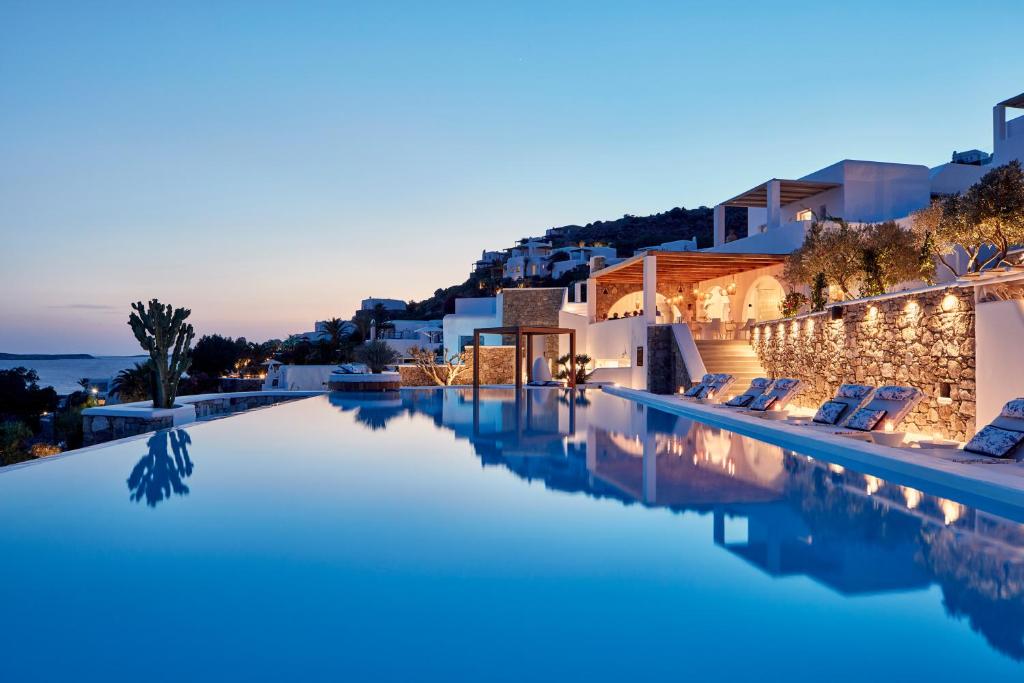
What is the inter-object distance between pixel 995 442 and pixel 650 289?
1202 cm

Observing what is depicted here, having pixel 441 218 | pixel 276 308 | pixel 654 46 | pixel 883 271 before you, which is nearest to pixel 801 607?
pixel 883 271

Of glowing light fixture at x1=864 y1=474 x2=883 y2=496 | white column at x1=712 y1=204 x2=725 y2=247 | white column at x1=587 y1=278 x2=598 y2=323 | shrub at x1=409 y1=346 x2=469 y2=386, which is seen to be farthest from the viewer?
white column at x1=712 y1=204 x2=725 y2=247

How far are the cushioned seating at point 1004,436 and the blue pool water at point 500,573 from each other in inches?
36.9

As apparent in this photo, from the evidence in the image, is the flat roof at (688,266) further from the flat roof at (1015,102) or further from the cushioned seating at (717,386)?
the flat roof at (1015,102)

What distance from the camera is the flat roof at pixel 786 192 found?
73.3 feet

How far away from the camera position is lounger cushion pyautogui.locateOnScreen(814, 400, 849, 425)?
9.09 m

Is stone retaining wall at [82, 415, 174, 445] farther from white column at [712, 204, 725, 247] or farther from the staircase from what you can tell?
white column at [712, 204, 725, 247]

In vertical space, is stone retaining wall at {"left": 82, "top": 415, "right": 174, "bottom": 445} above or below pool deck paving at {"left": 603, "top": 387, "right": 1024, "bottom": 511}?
below

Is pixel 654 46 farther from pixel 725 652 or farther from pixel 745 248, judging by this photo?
pixel 725 652

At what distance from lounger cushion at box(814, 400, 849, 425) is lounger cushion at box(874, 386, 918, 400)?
809 mm

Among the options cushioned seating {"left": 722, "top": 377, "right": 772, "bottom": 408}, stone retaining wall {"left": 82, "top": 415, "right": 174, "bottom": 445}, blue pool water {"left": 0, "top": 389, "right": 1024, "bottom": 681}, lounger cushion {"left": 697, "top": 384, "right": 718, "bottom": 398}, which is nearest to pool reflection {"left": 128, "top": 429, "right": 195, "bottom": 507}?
blue pool water {"left": 0, "top": 389, "right": 1024, "bottom": 681}

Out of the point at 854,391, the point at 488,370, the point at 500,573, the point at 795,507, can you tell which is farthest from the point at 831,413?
the point at 488,370

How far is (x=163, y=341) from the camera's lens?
519 inches

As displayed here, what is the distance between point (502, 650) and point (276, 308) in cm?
3798
